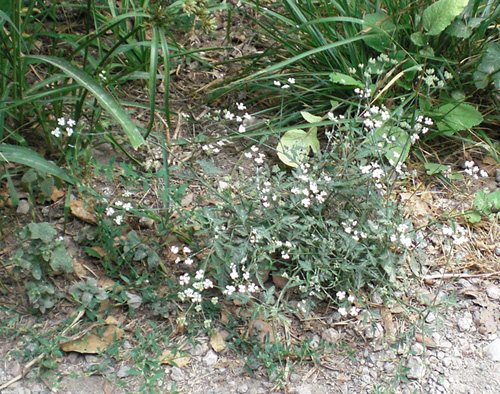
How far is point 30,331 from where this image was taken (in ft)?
6.79

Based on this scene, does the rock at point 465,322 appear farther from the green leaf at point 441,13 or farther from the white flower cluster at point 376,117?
the green leaf at point 441,13

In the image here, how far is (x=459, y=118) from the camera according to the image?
267 cm

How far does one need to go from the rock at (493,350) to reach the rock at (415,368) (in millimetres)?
264

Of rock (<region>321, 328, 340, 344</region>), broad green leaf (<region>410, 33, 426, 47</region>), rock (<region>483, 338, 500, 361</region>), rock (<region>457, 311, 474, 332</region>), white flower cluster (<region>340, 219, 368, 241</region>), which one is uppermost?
broad green leaf (<region>410, 33, 426, 47</region>)

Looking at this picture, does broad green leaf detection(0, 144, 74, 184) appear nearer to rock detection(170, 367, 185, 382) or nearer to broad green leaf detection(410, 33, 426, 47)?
rock detection(170, 367, 185, 382)

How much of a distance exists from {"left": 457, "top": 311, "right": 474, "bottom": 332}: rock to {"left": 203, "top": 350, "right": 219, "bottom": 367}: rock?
96 cm

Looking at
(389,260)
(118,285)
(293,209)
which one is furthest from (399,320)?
(118,285)

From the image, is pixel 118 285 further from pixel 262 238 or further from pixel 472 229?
pixel 472 229

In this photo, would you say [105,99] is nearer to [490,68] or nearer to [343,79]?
[343,79]

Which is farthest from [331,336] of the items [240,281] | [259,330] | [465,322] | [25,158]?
[25,158]

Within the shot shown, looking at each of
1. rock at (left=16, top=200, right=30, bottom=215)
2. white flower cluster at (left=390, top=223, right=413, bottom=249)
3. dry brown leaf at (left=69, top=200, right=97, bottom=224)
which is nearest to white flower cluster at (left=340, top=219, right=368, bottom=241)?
white flower cluster at (left=390, top=223, right=413, bottom=249)

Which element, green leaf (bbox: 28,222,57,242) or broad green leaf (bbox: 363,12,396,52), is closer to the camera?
green leaf (bbox: 28,222,57,242)

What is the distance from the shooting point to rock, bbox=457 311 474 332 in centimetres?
219

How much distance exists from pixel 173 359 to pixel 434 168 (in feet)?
4.96
